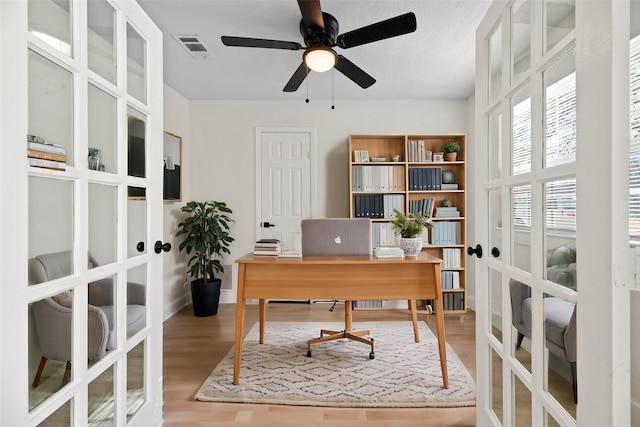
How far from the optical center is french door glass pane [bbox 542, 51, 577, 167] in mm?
953

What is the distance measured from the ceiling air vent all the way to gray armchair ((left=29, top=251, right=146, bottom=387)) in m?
2.13

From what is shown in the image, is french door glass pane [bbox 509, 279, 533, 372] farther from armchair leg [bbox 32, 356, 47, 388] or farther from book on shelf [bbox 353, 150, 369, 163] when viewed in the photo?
book on shelf [bbox 353, 150, 369, 163]

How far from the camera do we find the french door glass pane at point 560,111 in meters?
0.95

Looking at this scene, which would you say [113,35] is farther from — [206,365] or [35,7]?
[206,365]

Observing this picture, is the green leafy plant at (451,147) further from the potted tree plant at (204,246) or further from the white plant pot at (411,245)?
the potted tree plant at (204,246)

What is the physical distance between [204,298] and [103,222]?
8.58 ft

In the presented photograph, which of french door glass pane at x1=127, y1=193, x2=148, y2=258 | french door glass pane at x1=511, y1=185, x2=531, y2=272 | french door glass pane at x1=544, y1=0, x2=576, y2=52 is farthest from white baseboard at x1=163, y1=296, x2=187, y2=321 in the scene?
french door glass pane at x1=544, y1=0, x2=576, y2=52

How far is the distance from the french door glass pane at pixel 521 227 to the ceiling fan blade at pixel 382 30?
1.18 meters

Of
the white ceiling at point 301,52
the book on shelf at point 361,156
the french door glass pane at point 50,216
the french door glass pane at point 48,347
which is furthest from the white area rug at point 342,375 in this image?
the white ceiling at point 301,52

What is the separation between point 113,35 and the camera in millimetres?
1423

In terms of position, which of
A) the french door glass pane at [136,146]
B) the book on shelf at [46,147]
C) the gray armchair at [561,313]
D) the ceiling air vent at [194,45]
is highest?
the ceiling air vent at [194,45]

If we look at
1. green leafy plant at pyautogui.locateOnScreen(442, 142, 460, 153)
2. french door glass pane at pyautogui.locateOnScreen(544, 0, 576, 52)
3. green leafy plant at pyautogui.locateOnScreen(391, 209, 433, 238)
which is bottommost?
green leafy plant at pyautogui.locateOnScreen(391, 209, 433, 238)

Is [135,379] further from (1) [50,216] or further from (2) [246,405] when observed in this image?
(1) [50,216]
